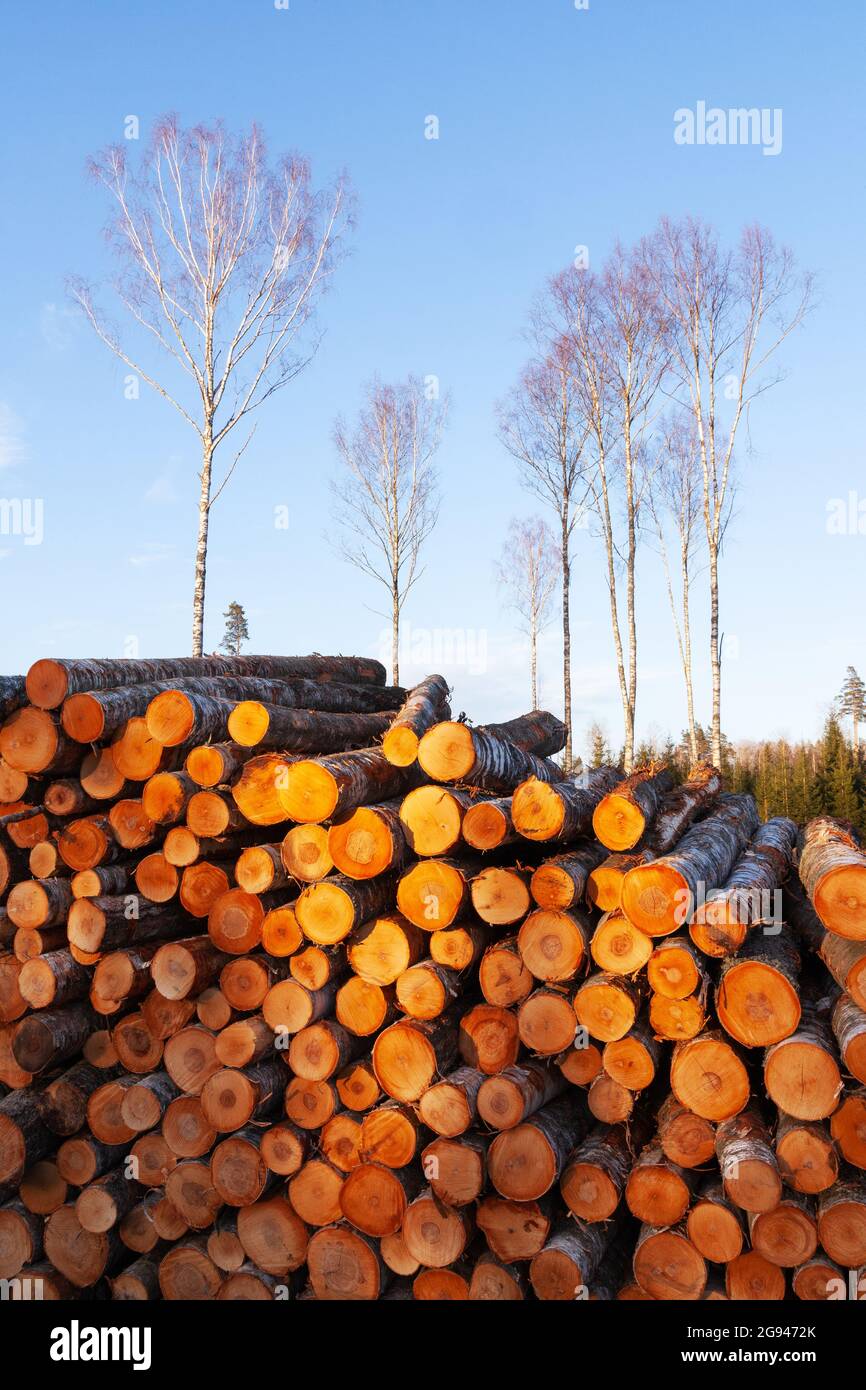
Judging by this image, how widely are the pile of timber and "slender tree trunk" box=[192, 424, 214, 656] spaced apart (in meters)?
9.52

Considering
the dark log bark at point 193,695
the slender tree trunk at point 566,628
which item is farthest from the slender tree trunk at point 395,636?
the dark log bark at point 193,695

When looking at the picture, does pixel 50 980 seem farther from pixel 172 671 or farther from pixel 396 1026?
pixel 172 671

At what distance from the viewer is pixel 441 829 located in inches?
217

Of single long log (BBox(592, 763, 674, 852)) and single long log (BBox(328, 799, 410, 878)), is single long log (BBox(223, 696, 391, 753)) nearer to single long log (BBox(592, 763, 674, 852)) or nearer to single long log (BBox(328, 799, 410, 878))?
single long log (BBox(328, 799, 410, 878))

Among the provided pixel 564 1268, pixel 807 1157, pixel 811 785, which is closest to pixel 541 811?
pixel 807 1157

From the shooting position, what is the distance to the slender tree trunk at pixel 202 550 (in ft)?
53.1

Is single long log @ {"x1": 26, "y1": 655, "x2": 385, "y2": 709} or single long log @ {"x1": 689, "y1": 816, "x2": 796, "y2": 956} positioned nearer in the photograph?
single long log @ {"x1": 689, "y1": 816, "x2": 796, "y2": 956}

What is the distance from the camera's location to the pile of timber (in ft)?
16.2

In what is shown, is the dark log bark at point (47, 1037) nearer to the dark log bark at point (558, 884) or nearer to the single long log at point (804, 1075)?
the dark log bark at point (558, 884)

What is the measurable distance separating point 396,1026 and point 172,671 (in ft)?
12.6

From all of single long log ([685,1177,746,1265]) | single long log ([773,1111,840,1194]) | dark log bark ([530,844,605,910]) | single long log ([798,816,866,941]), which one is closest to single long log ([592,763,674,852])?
dark log bark ([530,844,605,910])

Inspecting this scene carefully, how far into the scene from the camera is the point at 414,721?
Result: 6.62m
